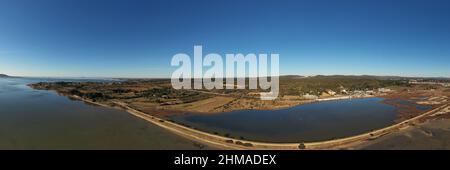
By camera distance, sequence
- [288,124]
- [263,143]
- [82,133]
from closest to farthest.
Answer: [263,143] → [82,133] → [288,124]

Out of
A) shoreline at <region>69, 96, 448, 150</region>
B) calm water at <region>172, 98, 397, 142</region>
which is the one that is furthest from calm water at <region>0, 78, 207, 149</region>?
calm water at <region>172, 98, 397, 142</region>

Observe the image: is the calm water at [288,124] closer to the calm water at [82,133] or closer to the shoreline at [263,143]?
the shoreline at [263,143]

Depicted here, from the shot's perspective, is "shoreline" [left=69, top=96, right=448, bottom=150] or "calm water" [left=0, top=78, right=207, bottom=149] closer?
"shoreline" [left=69, top=96, right=448, bottom=150]

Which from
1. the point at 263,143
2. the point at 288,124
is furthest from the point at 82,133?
the point at 288,124

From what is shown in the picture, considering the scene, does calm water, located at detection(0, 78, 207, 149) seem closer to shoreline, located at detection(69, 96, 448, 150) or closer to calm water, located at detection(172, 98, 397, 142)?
shoreline, located at detection(69, 96, 448, 150)

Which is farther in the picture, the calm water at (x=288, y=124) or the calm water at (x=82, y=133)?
the calm water at (x=288, y=124)

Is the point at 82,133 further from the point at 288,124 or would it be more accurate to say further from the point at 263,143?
the point at 288,124

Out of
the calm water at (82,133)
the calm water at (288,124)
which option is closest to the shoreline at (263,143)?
the calm water at (82,133)
